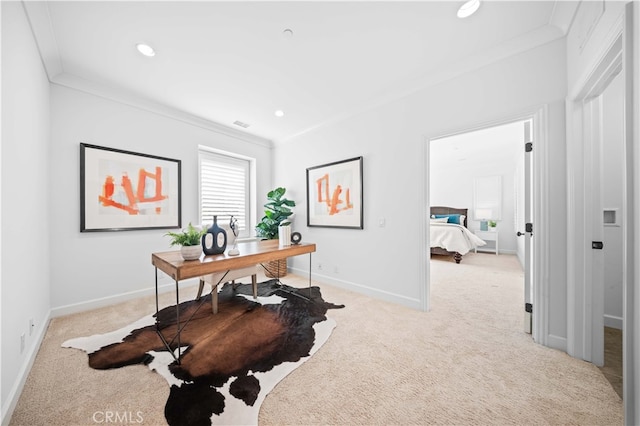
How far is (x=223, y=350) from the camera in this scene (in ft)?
6.05

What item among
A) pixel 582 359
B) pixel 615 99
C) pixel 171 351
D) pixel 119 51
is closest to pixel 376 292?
pixel 582 359

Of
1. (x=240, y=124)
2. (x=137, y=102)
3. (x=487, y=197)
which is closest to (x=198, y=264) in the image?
(x=137, y=102)

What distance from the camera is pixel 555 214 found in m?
1.88

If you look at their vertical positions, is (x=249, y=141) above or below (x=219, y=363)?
above

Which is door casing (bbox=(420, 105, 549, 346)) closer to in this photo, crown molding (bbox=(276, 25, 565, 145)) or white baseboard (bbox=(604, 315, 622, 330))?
crown molding (bbox=(276, 25, 565, 145))

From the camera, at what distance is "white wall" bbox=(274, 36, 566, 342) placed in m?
1.89

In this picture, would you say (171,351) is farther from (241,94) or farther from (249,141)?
(249,141)

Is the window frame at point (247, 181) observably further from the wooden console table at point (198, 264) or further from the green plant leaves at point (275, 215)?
the wooden console table at point (198, 264)

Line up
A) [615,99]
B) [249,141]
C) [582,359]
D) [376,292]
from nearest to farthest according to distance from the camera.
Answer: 1. [582,359]
2. [615,99]
3. [376,292]
4. [249,141]

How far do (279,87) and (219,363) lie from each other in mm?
2824

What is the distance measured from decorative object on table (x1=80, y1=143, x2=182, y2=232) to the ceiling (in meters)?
0.77

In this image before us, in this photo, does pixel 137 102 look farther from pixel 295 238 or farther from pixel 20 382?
pixel 20 382

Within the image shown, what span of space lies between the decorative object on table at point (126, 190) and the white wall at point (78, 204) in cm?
8

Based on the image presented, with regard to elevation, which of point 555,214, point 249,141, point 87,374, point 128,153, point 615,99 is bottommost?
point 87,374
